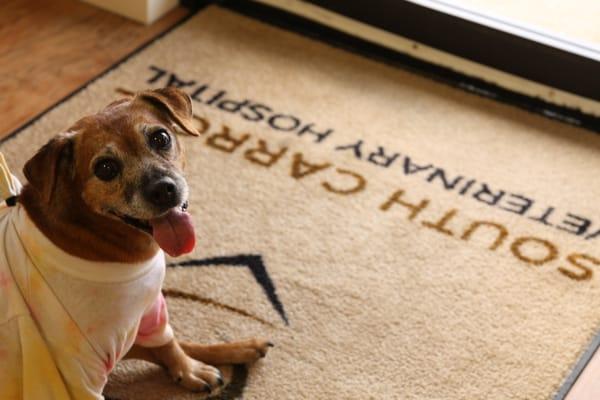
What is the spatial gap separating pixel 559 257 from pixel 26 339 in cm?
128

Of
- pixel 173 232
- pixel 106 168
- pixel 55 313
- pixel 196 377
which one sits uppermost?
pixel 106 168

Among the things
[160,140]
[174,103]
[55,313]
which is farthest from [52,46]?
[55,313]

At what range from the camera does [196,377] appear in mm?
1728

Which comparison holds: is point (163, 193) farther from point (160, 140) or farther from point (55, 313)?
point (55, 313)

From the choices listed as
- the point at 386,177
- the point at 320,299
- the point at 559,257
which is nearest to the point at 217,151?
the point at 386,177

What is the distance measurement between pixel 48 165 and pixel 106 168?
0.09 m

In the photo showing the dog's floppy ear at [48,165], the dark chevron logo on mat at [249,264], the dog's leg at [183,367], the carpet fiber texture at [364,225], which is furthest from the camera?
the dark chevron logo on mat at [249,264]

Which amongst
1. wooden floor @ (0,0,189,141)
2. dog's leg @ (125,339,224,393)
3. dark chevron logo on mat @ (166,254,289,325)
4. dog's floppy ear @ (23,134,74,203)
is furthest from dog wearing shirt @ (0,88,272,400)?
wooden floor @ (0,0,189,141)

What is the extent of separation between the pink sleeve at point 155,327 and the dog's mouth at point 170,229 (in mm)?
155

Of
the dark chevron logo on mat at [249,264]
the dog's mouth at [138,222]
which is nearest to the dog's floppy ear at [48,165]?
the dog's mouth at [138,222]

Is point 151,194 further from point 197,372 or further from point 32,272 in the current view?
point 197,372

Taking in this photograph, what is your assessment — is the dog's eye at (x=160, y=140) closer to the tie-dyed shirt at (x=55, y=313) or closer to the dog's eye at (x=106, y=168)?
the dog's eye at (x=106, y=168)

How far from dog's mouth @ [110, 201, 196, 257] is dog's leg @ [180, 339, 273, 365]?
1.21 feet

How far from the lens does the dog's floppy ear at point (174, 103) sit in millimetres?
1535
